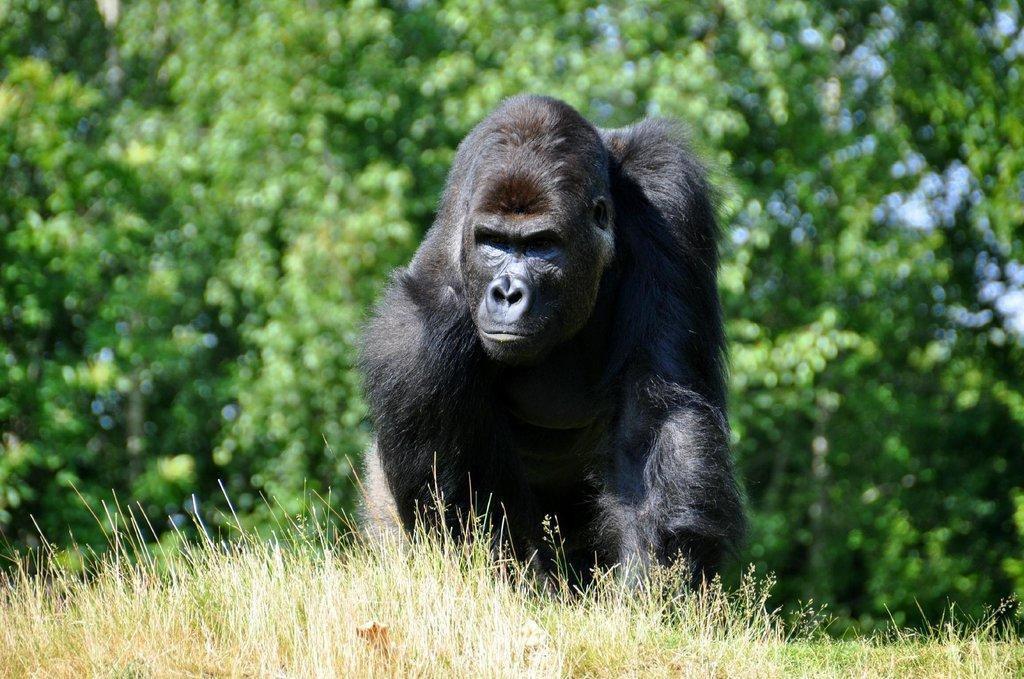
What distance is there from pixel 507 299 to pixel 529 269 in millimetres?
201

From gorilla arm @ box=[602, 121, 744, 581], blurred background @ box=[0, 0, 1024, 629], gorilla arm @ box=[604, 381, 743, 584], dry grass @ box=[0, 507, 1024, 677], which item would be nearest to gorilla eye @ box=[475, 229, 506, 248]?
gorilla arm @ box=[602, 121, 744, 581]

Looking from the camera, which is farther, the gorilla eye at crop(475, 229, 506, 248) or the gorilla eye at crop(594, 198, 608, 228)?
the gorilla eye at crop(594, 198, 608, 228)

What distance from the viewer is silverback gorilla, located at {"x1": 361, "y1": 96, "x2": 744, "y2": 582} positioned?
5289mm

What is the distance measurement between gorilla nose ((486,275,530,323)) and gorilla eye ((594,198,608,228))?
52 cm

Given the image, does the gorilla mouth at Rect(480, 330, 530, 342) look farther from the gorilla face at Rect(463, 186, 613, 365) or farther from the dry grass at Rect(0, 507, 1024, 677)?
the dry grass at Rect(0, 507, 1024, 677)

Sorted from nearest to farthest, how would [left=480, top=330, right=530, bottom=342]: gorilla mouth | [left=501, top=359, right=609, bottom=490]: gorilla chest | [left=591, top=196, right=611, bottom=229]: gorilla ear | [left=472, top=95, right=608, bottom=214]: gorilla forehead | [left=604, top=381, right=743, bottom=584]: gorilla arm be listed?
[left=604, top=381, right=743, bottom=584]: gorilla arm → [left=480, top=330, right=530, bottom=342]: gorilla mouth → [left=472, top=95, right=608, bottom=214]: gorilla forehead → [left=591, top=196, right=611, bottom=229]: gorilla ear → [left=501, top=359, right=609, bottom=490]: gorilla chest

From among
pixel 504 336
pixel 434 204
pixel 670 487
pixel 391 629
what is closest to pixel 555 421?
pixel 504 336

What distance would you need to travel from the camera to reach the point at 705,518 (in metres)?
5.22

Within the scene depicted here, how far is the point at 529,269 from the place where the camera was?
5.45 m

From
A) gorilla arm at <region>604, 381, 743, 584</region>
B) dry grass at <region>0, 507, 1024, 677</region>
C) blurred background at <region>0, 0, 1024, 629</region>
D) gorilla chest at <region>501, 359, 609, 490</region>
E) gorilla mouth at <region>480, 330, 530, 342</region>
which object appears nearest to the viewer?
dry grass at <region>0, 507, 1024, 677</region>

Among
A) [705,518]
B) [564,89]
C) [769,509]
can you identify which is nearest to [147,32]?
[564,89]

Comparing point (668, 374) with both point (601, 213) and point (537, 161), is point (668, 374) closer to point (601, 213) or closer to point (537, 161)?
point (601, 213)

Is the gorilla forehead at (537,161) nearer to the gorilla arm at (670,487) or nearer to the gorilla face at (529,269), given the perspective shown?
the gorilla face at (529,269)

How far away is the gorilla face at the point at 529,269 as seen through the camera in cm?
532
